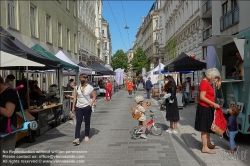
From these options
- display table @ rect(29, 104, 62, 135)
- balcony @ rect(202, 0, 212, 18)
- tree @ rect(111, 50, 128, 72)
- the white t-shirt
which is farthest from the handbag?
tree @ rect(111, 50, 128, 72)

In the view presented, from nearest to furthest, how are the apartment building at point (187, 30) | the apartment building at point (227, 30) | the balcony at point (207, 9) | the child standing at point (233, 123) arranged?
the child standing at point (233, 123), the apartment building at point (227, 30), the balcony at point (207, 9), the apartment building at point (187, 30)

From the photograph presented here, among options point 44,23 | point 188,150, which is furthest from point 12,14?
point 188,150

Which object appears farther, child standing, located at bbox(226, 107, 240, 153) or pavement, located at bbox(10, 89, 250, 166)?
child standing, located at bbox(226, 107, 240, 153)

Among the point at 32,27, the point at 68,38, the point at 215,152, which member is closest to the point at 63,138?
the point at 215,152

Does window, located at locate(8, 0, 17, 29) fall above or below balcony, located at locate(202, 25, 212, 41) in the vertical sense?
below

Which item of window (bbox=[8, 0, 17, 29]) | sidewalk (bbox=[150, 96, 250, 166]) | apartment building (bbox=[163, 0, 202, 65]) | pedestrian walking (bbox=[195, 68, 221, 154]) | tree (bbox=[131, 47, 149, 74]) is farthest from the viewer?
tree (bbox=[131, 47, 149, 74])

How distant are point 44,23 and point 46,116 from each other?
40.5 feet

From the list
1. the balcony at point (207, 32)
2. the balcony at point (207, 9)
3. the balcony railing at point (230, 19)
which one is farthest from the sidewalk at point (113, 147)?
the balcony at point (207, 9)

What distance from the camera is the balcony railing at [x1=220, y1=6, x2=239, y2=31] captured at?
19.9 meters

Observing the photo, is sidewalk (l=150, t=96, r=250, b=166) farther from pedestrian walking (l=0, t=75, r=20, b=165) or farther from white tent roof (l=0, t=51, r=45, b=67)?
white tent roof (l=0, t=51, r=45, b=67)

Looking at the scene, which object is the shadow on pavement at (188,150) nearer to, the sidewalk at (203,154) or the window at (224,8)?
the sidewalk at (203,154)

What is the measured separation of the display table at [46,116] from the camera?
7.60 metres

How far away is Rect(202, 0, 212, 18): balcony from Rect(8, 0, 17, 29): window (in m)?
17.8

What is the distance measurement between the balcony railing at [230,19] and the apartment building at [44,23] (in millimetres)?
13946
